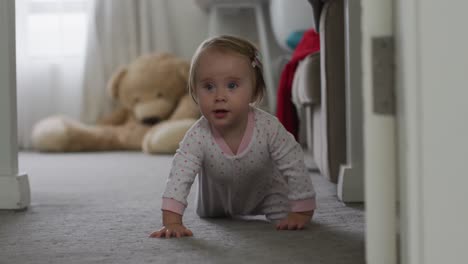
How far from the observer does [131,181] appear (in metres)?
1.80

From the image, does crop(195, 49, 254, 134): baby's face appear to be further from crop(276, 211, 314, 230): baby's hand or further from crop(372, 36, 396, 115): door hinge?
crop(372, 36, 396, 115): door hinge

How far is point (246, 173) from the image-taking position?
1.13 meters

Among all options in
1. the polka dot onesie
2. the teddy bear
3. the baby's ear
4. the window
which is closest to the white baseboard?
the polka dot onesie

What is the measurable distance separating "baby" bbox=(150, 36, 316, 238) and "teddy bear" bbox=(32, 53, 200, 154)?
1.77 m

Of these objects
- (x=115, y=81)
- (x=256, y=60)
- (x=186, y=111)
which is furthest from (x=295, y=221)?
(x=115, y=81)

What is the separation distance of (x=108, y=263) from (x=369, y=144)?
400 mm

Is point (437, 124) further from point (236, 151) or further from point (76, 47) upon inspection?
point (76, 47)

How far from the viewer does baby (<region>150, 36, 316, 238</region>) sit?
3.53 feet

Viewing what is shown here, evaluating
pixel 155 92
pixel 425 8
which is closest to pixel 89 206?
pixel 425 8

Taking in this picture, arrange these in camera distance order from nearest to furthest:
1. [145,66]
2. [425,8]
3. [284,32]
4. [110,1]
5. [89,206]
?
1. [425,8]
2. [89,206]
3. [284,32]
4. [145,66]
5. [110,1]

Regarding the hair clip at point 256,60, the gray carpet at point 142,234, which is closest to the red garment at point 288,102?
the gray carpet at point 142,234

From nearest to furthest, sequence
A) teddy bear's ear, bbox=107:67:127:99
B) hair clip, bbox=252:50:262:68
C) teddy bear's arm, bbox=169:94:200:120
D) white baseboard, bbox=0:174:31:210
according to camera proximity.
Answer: hair clip, bbox=252:50:262:68 → white baseboard, bbox=0:174:31:210 → teddy bear's arm, bbox=169:94:200:120 → teddy bear's ear, bbox=107:67:127:99

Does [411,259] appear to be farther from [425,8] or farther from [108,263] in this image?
[108,263]

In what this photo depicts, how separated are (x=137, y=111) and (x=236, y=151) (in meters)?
2.02
